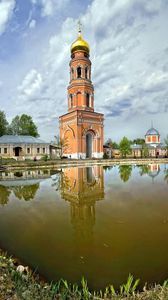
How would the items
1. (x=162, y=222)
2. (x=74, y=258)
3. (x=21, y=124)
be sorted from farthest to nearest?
1. (x=21, y=124)
2. (x=162, y=222)
3. (x=74, y=258)

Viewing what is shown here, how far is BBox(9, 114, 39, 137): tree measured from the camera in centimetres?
5472

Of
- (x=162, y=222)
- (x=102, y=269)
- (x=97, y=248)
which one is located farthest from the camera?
(x=162, y=222)

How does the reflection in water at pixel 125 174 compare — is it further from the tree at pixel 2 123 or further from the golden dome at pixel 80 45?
the tree at pixel 2 123

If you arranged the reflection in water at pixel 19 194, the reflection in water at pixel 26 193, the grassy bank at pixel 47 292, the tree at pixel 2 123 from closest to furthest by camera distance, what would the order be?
1. the grassy bank at pixel 47 292
2. the reflection in water at pixel 19 194
3. the reflection in water at pixel 26 193
4. the tree at pixel 2 123

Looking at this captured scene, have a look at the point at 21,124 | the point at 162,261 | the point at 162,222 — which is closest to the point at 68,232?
the point at 162,261

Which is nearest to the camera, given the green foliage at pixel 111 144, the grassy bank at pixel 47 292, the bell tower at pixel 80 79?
the grassy bank at pixel 47 292

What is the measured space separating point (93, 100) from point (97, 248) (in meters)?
40.9

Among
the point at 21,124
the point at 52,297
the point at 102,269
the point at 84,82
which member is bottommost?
the point at 102,269

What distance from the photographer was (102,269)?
3.43m

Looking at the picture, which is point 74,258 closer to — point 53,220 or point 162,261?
→ point 162,261

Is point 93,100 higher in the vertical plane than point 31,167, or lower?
higher

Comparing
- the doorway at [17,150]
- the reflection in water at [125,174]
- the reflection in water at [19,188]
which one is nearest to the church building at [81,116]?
the doorway at [17,150]

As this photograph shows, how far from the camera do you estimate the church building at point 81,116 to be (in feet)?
128

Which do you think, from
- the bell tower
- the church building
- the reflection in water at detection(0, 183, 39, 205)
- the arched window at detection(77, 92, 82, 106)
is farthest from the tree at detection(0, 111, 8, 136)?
the reflection in water at detection(0, 183, 39, 205)
